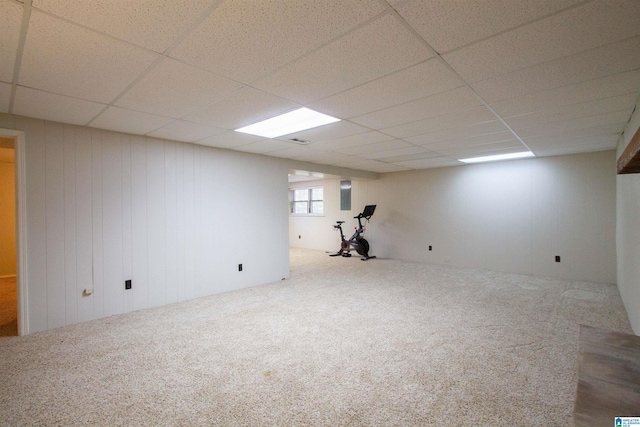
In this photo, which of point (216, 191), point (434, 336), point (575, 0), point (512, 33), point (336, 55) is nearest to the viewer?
point (575, 0)

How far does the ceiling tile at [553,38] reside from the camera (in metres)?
1.36

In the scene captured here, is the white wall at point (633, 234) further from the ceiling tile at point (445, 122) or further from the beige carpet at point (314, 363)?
the ceiling tile at point (445, 122)

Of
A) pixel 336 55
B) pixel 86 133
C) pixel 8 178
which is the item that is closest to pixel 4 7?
pixel 336 55

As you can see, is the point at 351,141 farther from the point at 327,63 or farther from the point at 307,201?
the point at 307,201

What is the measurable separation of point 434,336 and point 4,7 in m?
3.63

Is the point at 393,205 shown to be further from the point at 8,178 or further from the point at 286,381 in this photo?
the point at 8,178

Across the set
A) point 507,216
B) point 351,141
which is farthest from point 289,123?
point 507,216

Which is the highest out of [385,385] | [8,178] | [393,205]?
[8,178]

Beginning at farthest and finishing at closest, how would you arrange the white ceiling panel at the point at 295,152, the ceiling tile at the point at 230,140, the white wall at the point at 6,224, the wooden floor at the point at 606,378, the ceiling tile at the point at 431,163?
the ceiling tile at the point at 431,163, the white wall at the point at 6,224, the white ceiling panel at the point at 295,152, the ceiling tile at the point at 230,140, the wooden floor at the point at 606,378

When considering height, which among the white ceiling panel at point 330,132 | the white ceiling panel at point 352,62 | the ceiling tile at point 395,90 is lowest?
the white ceiling panel at point 352,62

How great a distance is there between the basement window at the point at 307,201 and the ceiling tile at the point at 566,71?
269 inches

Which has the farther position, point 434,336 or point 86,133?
point 86,133

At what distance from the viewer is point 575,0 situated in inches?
50.5

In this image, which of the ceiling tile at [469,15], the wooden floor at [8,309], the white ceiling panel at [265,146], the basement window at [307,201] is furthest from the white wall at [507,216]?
the wooden floor at [8,309]
